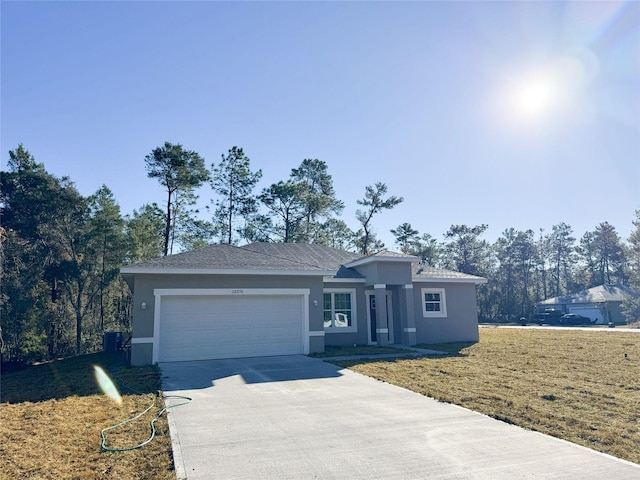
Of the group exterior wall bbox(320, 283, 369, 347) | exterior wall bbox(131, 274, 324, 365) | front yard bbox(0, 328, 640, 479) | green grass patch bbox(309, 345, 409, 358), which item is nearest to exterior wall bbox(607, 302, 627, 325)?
front yard bbox(0, 328, 640, 479)

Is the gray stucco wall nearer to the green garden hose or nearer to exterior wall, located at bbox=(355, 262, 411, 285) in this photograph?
exterior wall, located at bbox=(355, 262, 411, 285)

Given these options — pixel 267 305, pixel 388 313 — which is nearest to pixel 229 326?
pixel 267 305

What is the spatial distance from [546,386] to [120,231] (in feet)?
74.7

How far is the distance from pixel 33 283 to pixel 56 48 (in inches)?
535

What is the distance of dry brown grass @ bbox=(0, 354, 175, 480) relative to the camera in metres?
4.38

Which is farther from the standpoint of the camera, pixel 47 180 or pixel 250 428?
pixel 47 180

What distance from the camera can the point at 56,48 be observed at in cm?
1022

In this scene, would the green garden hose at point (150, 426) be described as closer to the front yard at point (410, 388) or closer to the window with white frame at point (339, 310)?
the front yard at point (410, 388)

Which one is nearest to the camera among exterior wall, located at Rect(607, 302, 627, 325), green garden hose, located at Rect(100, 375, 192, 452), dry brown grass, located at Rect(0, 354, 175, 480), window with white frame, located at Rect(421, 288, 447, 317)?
dry brown grass, located at Rect(0, 354, 175, 480)

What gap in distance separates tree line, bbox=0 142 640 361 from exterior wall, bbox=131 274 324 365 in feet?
22.3

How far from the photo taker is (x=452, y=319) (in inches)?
699

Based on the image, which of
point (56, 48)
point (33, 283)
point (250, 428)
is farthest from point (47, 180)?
point (250, 428)

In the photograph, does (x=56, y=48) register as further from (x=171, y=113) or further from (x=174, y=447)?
(x=174, y=447)

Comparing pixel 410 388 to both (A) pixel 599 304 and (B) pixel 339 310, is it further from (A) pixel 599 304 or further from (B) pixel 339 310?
(A) pixel 599 304
